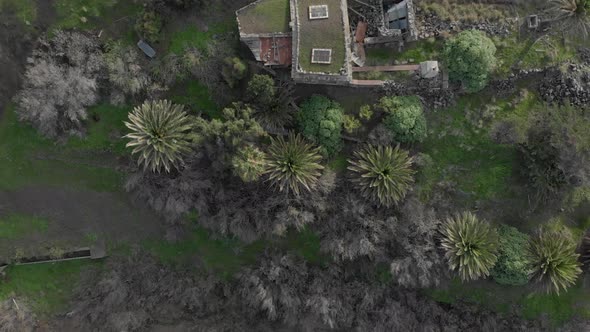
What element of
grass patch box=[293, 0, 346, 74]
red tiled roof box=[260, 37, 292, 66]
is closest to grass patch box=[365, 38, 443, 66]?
grass patch box=[293, 0, 346, 74]

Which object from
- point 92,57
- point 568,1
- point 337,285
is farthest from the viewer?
point 337,285

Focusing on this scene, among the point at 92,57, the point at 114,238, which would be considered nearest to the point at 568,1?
the point at 92,57

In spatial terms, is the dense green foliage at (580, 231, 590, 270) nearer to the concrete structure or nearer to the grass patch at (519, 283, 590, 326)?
the grass patch at (519, 283, 590, 326)

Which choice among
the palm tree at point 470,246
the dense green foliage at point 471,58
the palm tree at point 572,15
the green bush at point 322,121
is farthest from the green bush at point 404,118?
the palm tree at point 572,15

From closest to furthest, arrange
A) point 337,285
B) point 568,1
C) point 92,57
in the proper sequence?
point 568,1, point 92,57, point 337,285

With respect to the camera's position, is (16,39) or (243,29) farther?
(16,39)

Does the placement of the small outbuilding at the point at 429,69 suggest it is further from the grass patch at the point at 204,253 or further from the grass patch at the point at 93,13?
the grass patch at the point at 93,13

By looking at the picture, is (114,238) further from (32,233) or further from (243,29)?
(243,29)
